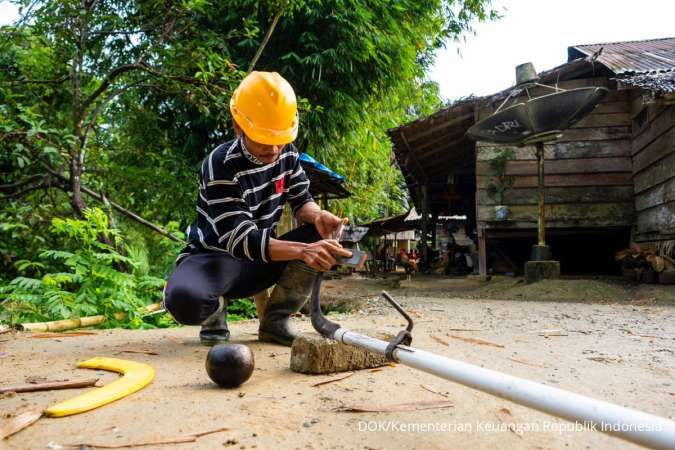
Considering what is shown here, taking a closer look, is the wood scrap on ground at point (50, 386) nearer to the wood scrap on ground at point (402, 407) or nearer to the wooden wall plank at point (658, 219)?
the wood scrap on ground at point (402, 407)

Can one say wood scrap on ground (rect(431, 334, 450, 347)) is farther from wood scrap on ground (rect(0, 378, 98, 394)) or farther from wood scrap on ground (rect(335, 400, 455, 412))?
wood scrap on ground (rect(0, 378, 98, 394))

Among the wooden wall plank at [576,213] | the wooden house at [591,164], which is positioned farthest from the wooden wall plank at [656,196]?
the wooden wall plank at [576,213]

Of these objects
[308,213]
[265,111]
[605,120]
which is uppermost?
[605,120]

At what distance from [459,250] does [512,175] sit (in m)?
5.24

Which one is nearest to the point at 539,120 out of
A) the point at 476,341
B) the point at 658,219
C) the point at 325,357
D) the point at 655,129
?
the point at 655,129

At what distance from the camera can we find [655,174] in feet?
22.5

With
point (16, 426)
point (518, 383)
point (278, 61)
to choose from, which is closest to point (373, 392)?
point (518, 383)

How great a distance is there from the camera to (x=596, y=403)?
3.13 ft

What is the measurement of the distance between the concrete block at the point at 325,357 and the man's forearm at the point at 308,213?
82 centimetres

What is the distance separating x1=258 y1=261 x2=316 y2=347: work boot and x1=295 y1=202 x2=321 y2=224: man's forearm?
26cm

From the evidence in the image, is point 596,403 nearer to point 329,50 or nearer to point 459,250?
point 329,50

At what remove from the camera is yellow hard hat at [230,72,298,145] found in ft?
7.86

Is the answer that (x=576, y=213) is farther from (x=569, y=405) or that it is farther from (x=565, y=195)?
(x=569, y=405)

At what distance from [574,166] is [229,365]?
7684mm
